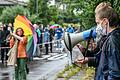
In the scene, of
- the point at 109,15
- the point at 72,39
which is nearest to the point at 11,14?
the point at 72,39

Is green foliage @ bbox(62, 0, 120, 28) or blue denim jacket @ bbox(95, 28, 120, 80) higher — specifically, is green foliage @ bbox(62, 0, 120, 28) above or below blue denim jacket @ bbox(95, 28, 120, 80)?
above

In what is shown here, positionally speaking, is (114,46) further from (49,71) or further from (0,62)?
(0,62)

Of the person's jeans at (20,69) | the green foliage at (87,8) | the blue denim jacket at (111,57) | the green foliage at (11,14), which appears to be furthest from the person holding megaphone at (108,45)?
the green foliage at (11,14)

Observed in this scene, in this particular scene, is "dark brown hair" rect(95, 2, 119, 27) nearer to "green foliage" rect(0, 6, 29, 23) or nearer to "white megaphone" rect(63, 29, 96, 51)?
"white megaphone" rect(63, 29, 96, 51)

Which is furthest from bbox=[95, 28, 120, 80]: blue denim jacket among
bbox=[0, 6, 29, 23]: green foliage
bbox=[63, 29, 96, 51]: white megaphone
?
bbox=[0, 6, 29, 23]: green foliage

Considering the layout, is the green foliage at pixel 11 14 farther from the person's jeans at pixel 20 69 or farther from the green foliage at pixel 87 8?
the person's jeans at pixel 20 69

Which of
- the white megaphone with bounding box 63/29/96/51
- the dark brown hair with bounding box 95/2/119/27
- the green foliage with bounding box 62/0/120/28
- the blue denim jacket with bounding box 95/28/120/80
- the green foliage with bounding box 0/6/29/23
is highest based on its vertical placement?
the green foliage with bounding box 0/6/29/23

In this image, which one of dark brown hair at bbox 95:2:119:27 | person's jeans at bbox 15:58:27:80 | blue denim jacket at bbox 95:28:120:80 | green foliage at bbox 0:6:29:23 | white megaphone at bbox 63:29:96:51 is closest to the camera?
blue denim jacket at bbox 95:28:120:80

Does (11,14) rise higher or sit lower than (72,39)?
higher

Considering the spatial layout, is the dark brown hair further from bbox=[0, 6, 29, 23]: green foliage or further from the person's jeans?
bbox=[0, 6, 29, 23]: green foliage

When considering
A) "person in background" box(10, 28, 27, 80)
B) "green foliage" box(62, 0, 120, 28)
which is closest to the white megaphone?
"green foliage" box(62, 0, 120, 28)

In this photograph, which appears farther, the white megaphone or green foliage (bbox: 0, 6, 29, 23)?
green foliage (bbox: 0, 6, 29, 23)

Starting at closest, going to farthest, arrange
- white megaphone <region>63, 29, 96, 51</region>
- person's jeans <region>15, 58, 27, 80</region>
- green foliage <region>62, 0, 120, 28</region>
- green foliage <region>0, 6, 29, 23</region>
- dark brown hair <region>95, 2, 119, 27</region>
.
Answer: dark brown hair <region>95, 2, 119, 27</region>, white megaphone <region>63, 29, 96, 51</region>, green foliage <region>62, 0, 120, 28</region>, person's jeans <region>15, 58, 27, 80</region>, green foliage <region>0, 6, 29, 23</region>

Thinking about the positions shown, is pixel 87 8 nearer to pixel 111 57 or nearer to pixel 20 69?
pixel 20 69
